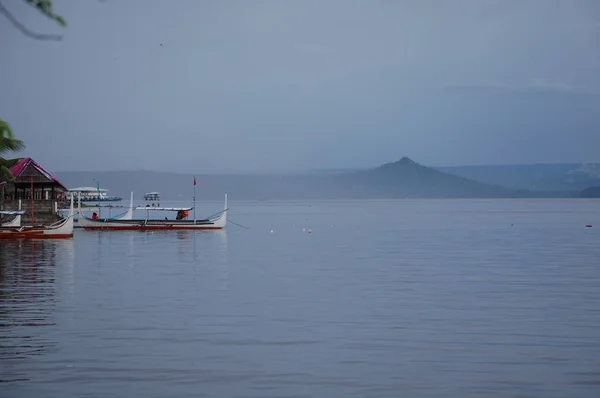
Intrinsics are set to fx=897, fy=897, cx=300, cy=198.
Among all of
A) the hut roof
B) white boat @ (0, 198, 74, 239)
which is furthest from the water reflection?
the hut roof

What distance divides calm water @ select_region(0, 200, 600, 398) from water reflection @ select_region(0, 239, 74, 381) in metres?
0.06

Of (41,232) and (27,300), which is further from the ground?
(41,232)

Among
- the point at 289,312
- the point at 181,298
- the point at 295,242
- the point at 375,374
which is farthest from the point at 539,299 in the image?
the point at 295,242

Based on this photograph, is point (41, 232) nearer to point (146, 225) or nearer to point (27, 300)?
point (146, 225)

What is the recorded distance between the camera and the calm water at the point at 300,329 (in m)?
14.4

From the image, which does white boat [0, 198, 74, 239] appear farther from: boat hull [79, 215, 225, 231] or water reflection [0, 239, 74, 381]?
boat hull [79, 215, 225, 231]

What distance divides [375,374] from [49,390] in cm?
529

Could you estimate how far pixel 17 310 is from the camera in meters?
22.6

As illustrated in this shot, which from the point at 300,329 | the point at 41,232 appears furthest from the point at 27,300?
the point at 41,232

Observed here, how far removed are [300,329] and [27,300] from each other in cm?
917

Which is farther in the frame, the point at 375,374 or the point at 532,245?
the point at 532,245

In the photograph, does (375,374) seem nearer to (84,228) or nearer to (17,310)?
(17,310)

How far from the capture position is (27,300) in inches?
990

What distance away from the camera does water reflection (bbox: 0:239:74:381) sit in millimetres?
17234
